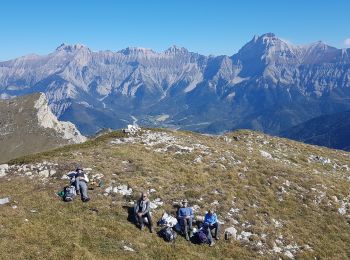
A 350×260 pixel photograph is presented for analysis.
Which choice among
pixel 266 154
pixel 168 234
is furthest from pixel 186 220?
pixel 266 154

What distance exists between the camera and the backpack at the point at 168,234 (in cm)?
2786

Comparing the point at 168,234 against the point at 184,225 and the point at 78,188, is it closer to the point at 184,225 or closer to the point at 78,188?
the point at 184,225

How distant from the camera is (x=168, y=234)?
27.9 metres

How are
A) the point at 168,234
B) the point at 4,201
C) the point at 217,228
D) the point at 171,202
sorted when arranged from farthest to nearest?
the point at 171,202 < the point at 4,201 < the point at 217,228 < the point at 168,234

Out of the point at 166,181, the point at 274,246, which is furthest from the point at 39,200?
the point at 274,246

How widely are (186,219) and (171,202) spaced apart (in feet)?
11.4

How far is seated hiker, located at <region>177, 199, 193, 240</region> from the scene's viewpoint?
28.8 metres

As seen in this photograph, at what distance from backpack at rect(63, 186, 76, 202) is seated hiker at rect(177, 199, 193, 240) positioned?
8034 mm

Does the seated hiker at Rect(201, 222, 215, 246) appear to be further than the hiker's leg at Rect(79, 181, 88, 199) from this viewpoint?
No

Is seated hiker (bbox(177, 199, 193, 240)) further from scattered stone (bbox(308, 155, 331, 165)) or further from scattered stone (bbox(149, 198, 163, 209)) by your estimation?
scattered stone (bbox(308, 155, 331, 165))

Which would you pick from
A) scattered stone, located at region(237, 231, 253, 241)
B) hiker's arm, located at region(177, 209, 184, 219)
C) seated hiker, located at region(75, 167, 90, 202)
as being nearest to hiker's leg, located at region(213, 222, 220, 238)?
scattered stone, located at region(237, 231, 253, 241)

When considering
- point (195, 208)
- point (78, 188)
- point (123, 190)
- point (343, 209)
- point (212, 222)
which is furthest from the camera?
point (343, 209)

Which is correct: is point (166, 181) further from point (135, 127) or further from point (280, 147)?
point (280, 147)

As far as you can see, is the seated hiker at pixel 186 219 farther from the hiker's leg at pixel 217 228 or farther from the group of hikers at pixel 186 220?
the hiker's leg at pixel 217 228
